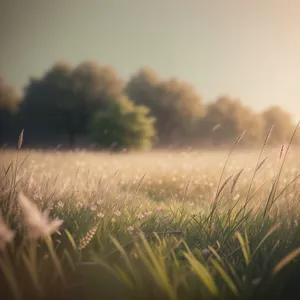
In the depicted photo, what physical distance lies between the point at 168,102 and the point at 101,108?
8410 mm

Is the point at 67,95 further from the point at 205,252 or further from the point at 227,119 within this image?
the point at 205,252

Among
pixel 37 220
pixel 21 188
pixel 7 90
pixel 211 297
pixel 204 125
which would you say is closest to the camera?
pixel 37 220

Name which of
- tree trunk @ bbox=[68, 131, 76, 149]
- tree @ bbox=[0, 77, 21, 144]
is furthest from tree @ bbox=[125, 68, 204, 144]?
tree @ bbox=[0, 77, 21, 144]

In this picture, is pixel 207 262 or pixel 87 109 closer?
pixel 207 262

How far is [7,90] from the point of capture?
32.0 m

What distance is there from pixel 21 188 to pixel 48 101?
32162mm

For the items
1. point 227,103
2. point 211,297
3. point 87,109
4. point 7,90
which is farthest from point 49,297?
point 227,103

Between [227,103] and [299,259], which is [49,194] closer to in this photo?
[299,259]

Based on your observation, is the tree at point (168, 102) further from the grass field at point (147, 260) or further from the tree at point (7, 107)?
the grass field at point (147, 260)

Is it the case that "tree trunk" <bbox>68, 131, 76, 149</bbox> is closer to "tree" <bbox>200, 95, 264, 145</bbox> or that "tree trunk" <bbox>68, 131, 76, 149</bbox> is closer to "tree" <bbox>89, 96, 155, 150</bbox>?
"tree" <bbox>89, 96, 155, 150</bbox>

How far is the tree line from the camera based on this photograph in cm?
3206

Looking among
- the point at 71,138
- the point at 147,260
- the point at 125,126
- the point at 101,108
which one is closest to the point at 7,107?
the point at 71,138

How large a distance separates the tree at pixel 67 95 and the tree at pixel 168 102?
356 centimetres

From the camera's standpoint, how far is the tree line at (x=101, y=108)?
1262 inches
